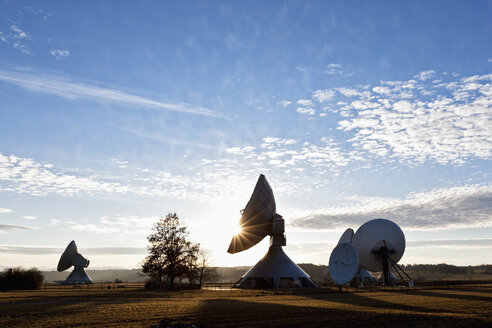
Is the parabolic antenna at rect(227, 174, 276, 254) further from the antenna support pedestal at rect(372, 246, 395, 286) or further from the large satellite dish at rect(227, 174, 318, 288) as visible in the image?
the antenna support pedestal at rect(372, 246, 395, 286)

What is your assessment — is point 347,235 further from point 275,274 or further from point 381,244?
point 275,274

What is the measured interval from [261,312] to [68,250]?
8402cm

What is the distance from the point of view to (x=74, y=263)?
100188 mm

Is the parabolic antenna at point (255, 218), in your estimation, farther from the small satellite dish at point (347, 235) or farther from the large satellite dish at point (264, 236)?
the small satellite dish at point (347, 235)

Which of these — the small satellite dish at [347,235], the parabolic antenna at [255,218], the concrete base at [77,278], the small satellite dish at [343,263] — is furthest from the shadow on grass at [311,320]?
the concrete base at [77,278]

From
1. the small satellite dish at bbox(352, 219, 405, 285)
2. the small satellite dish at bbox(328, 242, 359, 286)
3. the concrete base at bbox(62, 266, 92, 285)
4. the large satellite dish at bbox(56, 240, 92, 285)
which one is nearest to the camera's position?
the small satellite dish at bbox(328, 242, 359, 286)

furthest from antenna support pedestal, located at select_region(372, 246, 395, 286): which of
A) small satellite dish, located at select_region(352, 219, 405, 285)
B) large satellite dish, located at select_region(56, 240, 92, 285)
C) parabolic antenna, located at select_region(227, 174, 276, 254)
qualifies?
large satellite dish, located at select_region(56, 240, 92, 285)

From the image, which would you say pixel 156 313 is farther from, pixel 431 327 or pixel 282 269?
pixel 282 269

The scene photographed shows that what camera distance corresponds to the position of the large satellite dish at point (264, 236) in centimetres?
5959

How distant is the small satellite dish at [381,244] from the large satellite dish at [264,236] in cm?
1751

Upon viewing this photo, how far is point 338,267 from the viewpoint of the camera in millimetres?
56969

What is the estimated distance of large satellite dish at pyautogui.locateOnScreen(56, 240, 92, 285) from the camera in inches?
3875

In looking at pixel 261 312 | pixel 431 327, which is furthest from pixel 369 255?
pixel 431 327

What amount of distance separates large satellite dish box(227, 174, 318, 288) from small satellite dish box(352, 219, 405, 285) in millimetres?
17509
